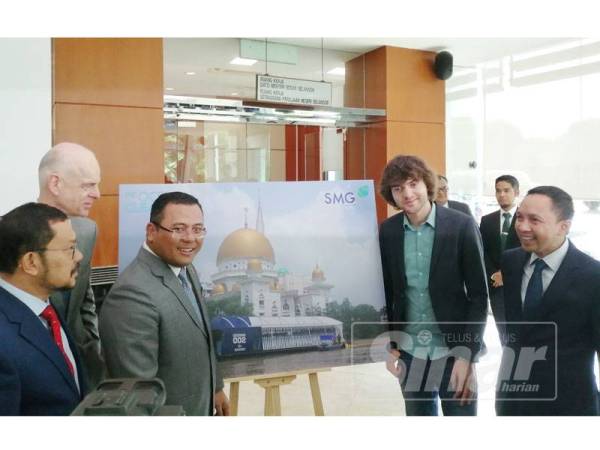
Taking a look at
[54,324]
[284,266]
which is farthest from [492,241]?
[54,324]

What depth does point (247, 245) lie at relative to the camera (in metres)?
2.22

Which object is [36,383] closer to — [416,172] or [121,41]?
[416,172]

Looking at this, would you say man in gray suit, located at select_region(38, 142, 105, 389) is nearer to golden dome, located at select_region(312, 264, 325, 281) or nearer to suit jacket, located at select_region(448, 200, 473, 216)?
golden dome, located at select_region(312, 264, 325, 281)

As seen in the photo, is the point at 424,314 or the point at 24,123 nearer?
the point at 424,314

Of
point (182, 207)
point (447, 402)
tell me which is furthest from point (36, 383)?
point (447, 402)

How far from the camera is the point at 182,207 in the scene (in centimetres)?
202

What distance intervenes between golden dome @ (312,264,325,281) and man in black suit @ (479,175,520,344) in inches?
26.9

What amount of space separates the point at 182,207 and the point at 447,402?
129cm

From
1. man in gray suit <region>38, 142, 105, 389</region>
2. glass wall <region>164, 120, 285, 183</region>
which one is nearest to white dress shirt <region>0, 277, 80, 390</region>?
man in gray suit <region>38, 142, 105, 389</region>

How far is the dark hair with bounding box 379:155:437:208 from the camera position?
208 centimetres

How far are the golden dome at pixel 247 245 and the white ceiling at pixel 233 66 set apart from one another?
1556 millimetres

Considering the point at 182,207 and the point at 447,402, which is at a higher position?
the point at 182,207

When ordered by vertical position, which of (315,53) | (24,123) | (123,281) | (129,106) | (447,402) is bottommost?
(447,402)

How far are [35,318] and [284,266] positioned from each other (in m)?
1.00
